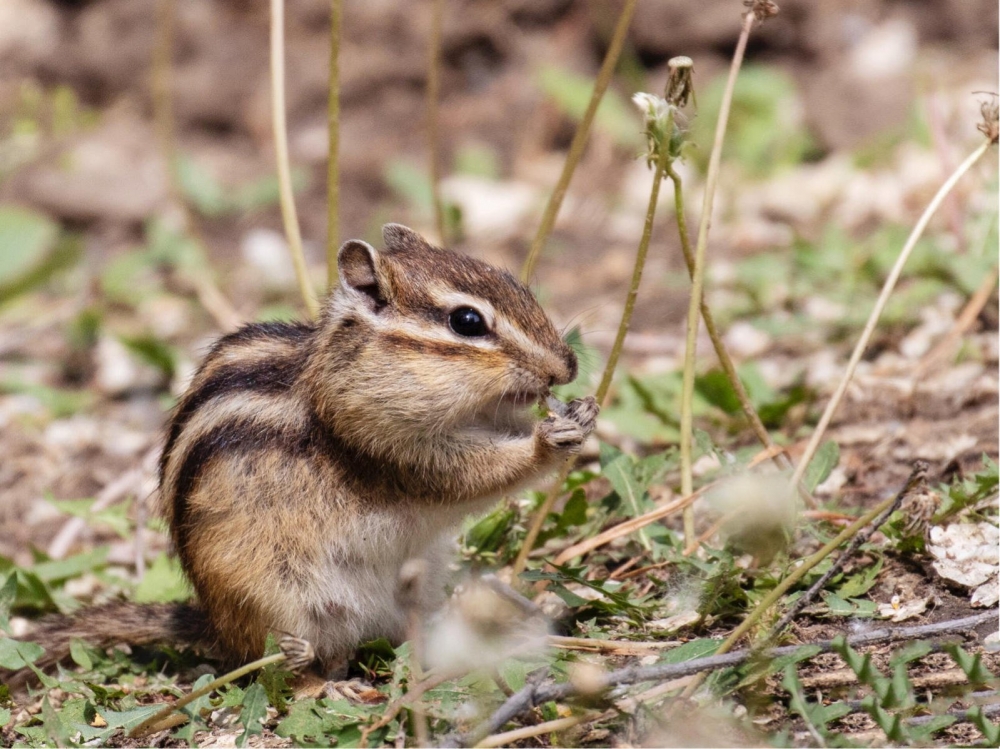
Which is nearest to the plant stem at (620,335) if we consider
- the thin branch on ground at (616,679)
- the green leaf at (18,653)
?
the thin branch on ground at (616,679)

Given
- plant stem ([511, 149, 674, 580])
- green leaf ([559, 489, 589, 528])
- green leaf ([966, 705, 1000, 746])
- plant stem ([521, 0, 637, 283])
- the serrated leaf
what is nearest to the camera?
green leaf ([966, 705, 1000, 746])

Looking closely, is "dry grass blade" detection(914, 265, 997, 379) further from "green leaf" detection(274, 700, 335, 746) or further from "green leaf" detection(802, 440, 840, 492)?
"green leaf" detection(274, 700, 335, 746)

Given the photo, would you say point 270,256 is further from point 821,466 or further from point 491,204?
point 821,466

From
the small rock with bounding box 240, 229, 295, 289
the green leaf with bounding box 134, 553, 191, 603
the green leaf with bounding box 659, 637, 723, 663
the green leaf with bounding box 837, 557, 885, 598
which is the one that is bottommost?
the green leaf with bounding box 134, 553, 191, 603

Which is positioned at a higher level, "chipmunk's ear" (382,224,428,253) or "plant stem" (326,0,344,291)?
"plant stem" (326,0,344,291)

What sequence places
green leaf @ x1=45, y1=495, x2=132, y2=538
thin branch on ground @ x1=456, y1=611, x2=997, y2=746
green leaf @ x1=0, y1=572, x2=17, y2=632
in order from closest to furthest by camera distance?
thin branch on ground @ x1=456, y1=611, x2=997, y2=746
green leaf @ x1=0, y1=572, x2=17, y2=632
green leaf @ x1=45, y1=495, x2=132, y2=538

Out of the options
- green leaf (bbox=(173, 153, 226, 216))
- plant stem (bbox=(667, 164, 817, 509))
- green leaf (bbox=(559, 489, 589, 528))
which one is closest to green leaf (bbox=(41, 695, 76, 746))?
green leaf (bbox=(559, 489, 589, 528))

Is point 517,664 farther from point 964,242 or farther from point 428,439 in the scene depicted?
point 964,242
